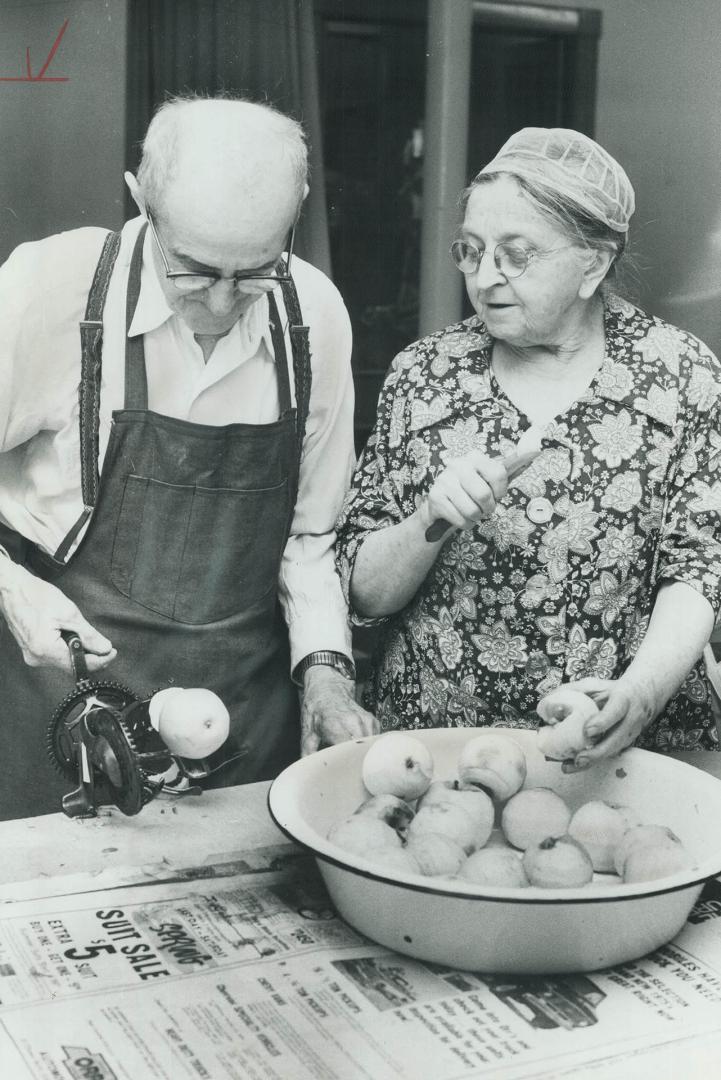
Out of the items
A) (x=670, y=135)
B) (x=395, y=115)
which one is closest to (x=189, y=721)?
(x=395, y=115)

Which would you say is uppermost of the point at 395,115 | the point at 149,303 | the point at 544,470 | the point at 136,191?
the point at 395,115

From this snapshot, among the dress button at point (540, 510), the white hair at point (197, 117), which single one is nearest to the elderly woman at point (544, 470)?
the dress button at point (540, 510)

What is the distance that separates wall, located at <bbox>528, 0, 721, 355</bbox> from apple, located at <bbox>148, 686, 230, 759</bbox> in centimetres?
102

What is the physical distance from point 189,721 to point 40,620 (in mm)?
325

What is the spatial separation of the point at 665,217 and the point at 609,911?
4.30 feet

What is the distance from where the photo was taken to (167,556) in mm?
1621

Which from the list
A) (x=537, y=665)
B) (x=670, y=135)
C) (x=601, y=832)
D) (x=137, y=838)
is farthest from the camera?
(x=670, y=135)

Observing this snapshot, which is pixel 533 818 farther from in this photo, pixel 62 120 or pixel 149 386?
pixel 62 120

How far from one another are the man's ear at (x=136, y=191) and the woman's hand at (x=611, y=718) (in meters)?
0.84

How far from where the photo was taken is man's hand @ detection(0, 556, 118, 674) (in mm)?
1546

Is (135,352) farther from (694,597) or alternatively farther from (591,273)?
(694,597)

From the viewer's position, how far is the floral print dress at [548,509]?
1643 millimetres

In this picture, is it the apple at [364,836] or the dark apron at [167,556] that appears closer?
the apple at [364,836]

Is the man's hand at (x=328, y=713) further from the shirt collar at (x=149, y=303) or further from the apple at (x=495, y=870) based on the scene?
the shirt collar at (x=149, y=303)
